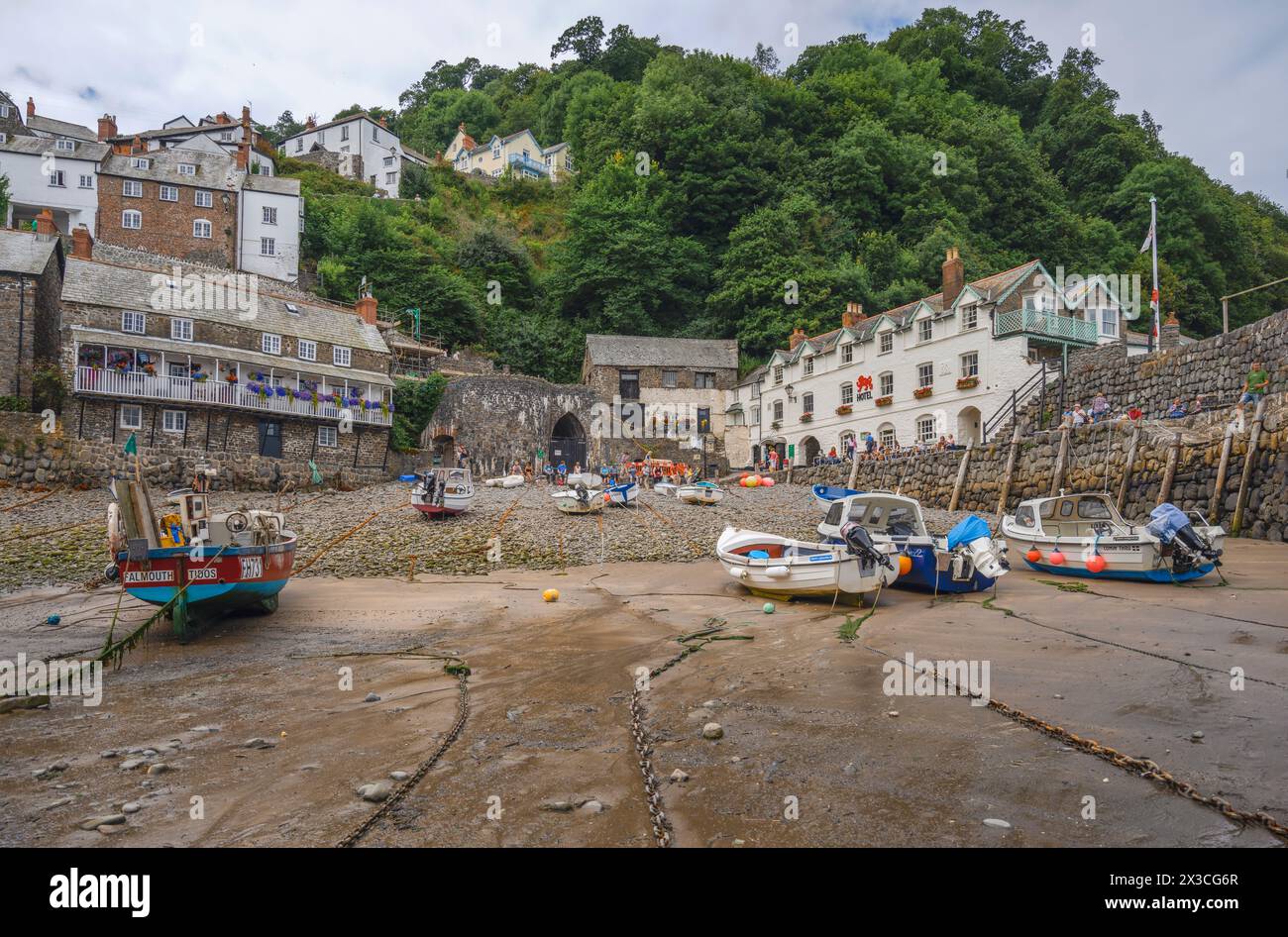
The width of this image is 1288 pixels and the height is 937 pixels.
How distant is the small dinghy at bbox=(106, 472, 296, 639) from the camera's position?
11.2 meters

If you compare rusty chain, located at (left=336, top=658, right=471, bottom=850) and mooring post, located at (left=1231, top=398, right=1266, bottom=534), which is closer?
rusty chain, located at (left=336, top=658, right=471, bottom=850)

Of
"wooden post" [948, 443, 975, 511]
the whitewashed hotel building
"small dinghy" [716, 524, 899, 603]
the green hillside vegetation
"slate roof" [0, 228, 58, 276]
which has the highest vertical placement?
the green hillside vegetation

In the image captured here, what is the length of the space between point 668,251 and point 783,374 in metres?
17.4

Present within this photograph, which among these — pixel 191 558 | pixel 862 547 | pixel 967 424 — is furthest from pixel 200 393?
pixel 967 424

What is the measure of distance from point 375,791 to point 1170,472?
21.3 metres

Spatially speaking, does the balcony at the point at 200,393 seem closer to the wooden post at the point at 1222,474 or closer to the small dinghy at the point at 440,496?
the small dinghy at the point at 440,496

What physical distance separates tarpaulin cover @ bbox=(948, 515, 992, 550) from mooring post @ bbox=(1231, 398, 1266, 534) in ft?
26.0

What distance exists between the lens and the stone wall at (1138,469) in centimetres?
1722

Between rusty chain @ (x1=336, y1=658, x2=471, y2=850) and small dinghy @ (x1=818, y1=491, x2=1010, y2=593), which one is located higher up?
small dinghy @ (x1=818, y1=491, x2=1010, y2=593)

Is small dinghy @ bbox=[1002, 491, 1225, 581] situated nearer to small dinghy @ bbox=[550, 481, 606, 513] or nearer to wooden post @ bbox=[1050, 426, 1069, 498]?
wooden post @ bbox=[1050, 426, 1069, 498]

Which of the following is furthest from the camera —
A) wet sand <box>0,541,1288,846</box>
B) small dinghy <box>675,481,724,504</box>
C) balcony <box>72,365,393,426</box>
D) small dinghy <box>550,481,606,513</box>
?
balcony <box>72,365,393,426</box>

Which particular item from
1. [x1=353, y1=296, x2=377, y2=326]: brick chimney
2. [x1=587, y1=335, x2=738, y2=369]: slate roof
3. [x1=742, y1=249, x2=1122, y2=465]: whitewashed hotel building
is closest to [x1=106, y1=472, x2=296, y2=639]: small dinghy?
[x1=742, y1=249, x2=1122, y2=465]: whitewashed hotel building

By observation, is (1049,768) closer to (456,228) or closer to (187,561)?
(187,561)

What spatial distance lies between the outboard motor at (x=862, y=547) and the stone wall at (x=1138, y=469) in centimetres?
1060
